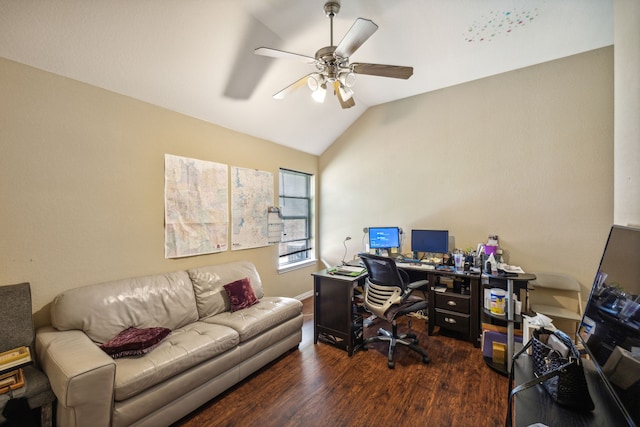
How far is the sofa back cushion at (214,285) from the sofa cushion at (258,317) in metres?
0.09

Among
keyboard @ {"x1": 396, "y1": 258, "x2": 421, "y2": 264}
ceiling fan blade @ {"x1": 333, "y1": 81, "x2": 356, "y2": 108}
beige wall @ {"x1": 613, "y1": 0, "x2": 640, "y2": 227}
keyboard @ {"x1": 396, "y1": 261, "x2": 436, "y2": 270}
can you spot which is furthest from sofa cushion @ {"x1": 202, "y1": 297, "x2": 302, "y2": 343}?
beige wall @ {"x1": 613, "y1": 0, "x2": 640, "y2": 227}

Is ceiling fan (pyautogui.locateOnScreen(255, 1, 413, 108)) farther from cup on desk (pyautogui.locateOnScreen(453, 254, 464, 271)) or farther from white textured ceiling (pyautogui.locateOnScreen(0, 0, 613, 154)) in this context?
cup on desk (pyautogui.locateOnScreen(453, 254, 464, 271))

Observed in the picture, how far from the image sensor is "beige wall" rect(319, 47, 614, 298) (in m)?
2.79

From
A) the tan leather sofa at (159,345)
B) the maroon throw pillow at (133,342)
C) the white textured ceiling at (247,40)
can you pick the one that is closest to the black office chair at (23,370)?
the tan leather sofa at (159,345)

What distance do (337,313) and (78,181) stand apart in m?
2.58

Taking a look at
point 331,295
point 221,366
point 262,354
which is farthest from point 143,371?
point 331,295

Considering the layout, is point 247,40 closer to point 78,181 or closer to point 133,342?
point 78,181

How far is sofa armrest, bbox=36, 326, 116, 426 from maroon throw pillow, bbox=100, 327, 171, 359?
0.50ft

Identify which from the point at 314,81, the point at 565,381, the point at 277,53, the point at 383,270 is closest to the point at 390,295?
the point at 383,270

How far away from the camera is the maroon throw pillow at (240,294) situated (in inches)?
104

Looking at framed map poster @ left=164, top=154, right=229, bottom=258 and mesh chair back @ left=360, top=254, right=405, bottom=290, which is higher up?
framed map poster @ left=164, top=154, right=229, bottom=258

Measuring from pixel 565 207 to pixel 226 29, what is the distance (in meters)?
3.91

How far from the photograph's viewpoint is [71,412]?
138 cm

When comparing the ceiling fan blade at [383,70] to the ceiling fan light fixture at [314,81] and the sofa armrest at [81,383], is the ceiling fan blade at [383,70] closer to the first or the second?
the ceiling fan light fixture at [314,81]
